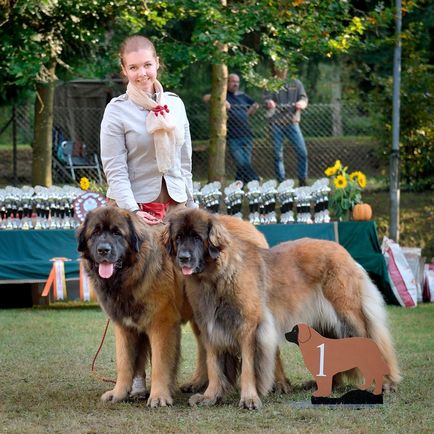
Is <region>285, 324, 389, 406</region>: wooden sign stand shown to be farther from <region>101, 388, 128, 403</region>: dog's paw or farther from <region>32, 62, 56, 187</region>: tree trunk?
<region>32, 62, 56, 187</region>: tree trunk

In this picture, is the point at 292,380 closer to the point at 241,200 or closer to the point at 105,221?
the point at 105,221

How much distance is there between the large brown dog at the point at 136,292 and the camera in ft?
17.8

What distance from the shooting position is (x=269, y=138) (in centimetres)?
1384

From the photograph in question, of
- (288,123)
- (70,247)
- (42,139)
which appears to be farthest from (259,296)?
(42,139)

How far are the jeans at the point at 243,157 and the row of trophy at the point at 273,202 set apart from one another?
1.91 meters

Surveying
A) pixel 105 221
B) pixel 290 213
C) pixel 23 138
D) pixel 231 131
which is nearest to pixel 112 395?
pixel 105 221

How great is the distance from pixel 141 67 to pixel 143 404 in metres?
2.03

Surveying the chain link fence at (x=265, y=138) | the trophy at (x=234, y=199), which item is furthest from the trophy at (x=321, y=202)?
the chain link fence at (x=265, y=138)

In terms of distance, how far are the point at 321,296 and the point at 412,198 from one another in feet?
29.9

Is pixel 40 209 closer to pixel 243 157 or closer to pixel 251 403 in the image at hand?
pixel 243 157

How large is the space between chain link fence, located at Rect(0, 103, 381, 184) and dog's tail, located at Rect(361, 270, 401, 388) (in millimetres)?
7410

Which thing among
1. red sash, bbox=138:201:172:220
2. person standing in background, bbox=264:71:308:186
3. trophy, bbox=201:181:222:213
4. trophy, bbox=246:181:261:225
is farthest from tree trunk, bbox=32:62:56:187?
red sash, bbox=138:201:172:220

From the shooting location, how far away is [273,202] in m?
11.1

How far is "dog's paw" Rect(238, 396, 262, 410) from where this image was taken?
18.1 feet
